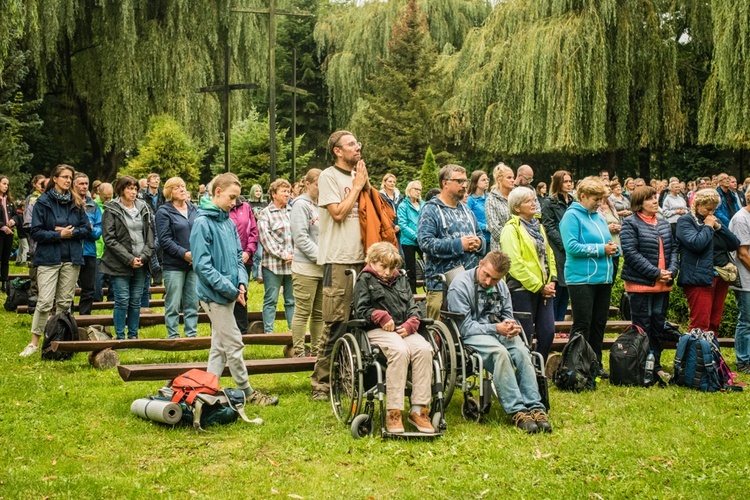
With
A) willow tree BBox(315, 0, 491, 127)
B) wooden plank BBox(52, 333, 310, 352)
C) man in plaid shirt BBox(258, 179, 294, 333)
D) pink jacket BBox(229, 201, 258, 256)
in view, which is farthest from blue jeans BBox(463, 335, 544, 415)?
willow tree BBox(315, 0, 491, 127)

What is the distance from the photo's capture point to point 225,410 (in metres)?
6.39

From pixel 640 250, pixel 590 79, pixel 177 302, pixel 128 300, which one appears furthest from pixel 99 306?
pixel 590 79

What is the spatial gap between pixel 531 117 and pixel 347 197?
1553 cm

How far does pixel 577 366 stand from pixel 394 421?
2242mm

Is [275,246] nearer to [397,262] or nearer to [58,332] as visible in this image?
[58,332]

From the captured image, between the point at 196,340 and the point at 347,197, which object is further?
the point at 196,340

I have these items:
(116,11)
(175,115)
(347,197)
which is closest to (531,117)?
(175,115)

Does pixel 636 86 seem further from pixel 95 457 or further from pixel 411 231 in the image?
pixel 95 457

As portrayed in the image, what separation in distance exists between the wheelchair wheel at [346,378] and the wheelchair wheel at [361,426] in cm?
10

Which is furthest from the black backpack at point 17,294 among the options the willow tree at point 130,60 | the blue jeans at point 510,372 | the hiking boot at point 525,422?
the willow tree at point 130,60

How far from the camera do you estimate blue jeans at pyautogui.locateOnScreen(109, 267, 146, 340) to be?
Result: 9289 millimetres

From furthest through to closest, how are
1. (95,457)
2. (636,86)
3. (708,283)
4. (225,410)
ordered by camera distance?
(636,86) < (708,283) < (225,410) < (95,457)

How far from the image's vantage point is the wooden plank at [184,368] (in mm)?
7012

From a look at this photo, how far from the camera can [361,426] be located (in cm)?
611
